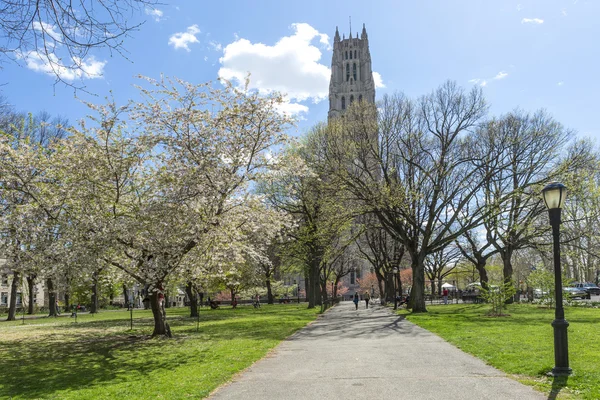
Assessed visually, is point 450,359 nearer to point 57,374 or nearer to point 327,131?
point 57,374

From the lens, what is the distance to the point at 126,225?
13.9m

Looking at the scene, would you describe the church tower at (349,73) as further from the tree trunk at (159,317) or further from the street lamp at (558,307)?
the street lamp at (558,307)

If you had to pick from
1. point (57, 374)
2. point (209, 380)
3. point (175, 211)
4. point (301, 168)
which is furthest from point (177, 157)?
point (209, 380)

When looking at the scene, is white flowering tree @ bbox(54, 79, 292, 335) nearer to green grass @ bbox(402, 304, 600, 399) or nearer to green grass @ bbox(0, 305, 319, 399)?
green grass @ bbox(0, 305, 319, 399)

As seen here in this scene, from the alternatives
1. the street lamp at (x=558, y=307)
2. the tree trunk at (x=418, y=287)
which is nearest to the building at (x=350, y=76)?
the tree trunk at (x=418, y=287)

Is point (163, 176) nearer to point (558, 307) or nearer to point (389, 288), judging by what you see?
point (558, 307)

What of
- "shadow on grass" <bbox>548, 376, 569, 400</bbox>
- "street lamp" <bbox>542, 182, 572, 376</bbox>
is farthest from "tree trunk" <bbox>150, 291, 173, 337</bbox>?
"shadow on grass" <bbox>548, 376, 569, 400</bbox>

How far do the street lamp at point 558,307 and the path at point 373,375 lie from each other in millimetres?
989

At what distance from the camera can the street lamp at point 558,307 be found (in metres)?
8.22

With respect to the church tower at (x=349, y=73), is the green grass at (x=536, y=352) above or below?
below

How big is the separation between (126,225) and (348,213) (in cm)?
1598

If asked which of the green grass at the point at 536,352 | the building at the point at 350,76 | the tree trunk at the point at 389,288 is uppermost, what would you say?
the building at the point at 350,76

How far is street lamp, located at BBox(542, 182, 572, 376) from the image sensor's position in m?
8.22

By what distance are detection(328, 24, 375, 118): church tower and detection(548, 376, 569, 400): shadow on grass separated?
98671mm
